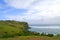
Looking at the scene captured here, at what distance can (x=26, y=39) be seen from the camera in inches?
1655
